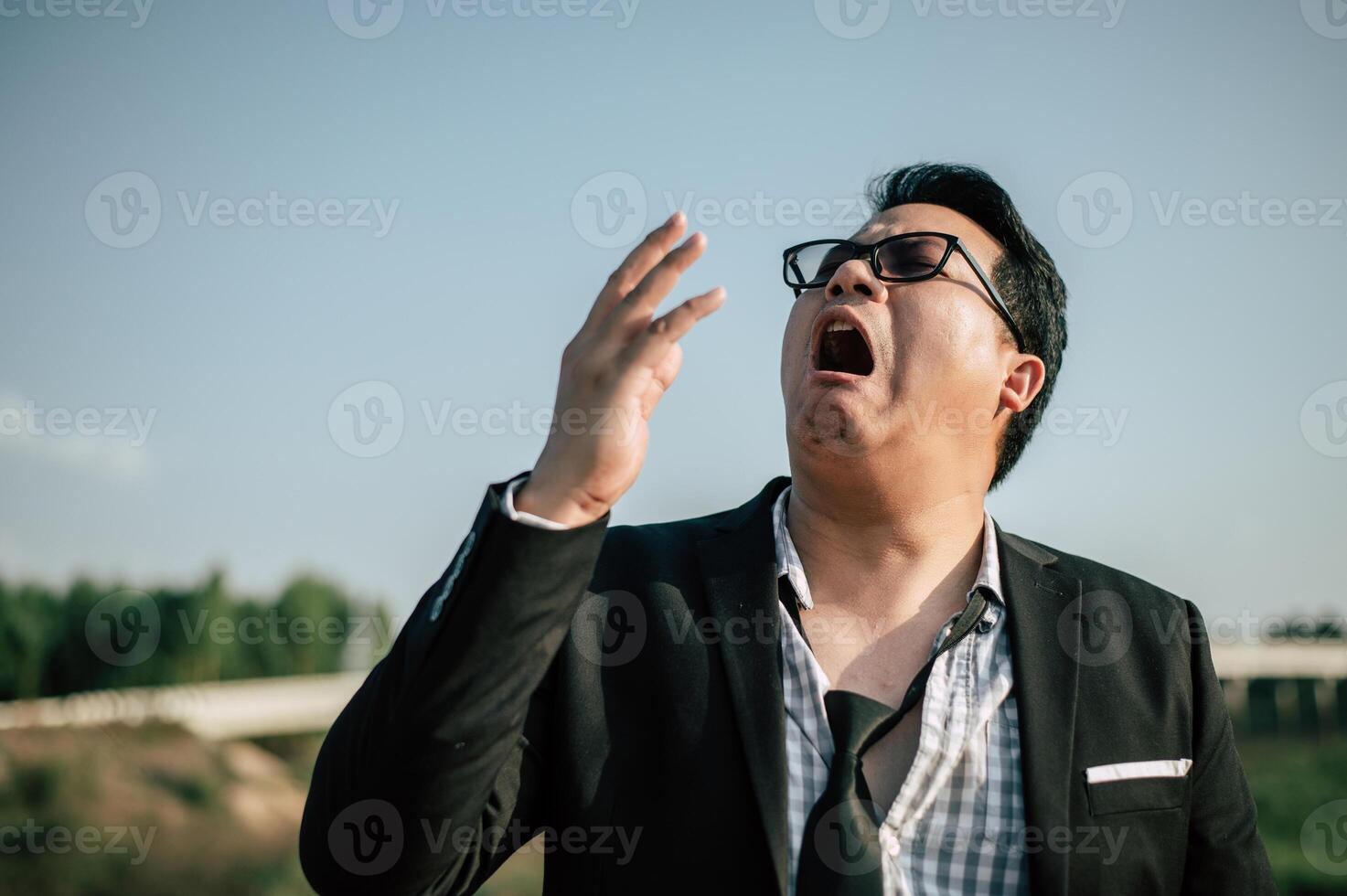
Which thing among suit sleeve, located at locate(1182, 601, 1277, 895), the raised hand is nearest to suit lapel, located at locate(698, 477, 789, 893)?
the raised hand

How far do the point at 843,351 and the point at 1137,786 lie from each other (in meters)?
1.66

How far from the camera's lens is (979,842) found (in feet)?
9.41

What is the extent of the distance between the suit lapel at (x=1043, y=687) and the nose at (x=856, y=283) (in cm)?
98

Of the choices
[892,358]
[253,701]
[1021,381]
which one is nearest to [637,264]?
[892,358]

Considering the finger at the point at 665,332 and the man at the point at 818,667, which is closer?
the finger at the point at 665,332

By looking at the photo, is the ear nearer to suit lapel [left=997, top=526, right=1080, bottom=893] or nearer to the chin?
suit lapel [left=997, top=526, right=1080, bottom=893]

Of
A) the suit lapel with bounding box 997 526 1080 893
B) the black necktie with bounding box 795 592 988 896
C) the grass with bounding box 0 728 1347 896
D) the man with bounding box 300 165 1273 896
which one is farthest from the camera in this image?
the grass with bounding box 0 728 1347 896

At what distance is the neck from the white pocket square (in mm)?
696

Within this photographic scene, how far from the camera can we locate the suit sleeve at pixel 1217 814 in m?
3.18

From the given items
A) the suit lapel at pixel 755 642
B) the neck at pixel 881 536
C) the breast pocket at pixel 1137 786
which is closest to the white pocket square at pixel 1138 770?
the breast pocket at pixel 1137 786

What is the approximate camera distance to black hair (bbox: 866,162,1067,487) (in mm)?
4008

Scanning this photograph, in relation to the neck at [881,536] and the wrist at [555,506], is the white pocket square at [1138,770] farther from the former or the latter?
the wrist at [555,506]

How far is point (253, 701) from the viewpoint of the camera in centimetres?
3177

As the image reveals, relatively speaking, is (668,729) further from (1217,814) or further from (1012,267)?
(1012,267)
